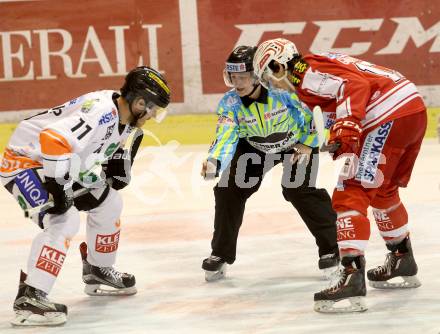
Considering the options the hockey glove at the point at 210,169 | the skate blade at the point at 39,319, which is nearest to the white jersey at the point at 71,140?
the hockey glove at the point at 210,169

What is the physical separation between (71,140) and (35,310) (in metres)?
0.78

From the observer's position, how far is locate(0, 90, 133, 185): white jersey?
4520 millimetres

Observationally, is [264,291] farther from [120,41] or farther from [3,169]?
[120,41]

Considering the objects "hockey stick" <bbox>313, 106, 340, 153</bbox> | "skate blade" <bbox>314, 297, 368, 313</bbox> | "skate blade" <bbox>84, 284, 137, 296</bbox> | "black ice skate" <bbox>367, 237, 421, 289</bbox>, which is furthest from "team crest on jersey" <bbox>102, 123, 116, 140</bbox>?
"black ice skate" <bbox>367, 237, 421, 289</bbox>

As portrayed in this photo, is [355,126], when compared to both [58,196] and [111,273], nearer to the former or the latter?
[58,196]

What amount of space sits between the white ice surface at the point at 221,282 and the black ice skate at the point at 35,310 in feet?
0.21

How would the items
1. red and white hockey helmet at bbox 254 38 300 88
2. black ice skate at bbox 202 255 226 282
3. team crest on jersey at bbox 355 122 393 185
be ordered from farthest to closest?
black ice skate at bbox 202 255 226 282
red and white hockey helmet at bbox 254 38 300 88
team crest on jersey at bbox 355 122 393 185

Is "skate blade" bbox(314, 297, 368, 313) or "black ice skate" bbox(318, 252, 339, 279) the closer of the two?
"skate blade" bbox(314, 297, 368, 313)

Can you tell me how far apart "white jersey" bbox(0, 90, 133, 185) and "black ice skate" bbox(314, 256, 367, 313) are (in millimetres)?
1220

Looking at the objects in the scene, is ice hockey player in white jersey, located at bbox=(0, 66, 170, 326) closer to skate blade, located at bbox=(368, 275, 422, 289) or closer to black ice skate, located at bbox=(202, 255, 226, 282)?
black ice skate, located at bbox=(202, 255, 226, 282)

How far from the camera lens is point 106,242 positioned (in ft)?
17.0

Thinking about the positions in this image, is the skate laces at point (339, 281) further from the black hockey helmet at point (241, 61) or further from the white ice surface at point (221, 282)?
the black hockey helmet at point (241, 61)

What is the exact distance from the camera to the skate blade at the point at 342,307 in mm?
4574

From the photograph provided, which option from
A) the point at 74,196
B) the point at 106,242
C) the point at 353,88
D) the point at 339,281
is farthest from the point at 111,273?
the point at 353,88
